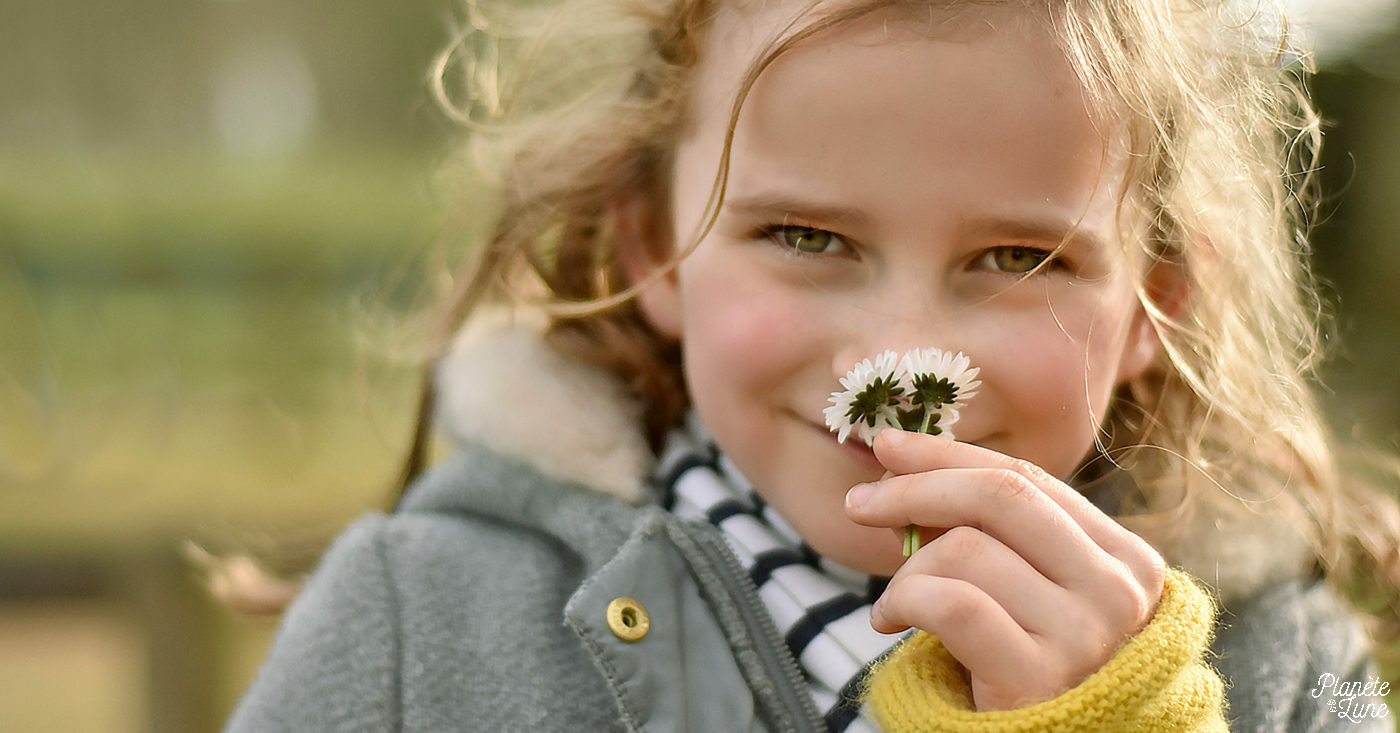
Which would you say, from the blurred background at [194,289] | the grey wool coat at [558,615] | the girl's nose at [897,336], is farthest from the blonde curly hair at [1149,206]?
the blurred background at [194,289]

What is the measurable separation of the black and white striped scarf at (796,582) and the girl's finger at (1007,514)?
0.35 meters

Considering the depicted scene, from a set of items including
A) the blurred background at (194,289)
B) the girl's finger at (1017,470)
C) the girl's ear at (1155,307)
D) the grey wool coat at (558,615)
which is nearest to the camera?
the girl's finger at (1017,470)

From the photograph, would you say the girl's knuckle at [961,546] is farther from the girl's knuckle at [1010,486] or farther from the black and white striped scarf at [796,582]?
the black and white striped scarf at [796,582]

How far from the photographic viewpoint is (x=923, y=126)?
1.18 metres

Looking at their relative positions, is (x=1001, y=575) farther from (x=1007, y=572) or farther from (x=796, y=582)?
(x=796, y=582)

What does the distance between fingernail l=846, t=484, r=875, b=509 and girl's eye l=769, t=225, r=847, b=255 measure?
298mm

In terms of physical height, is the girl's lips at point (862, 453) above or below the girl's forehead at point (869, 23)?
below

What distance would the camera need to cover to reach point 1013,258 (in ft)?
4.16

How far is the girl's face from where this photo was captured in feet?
3.90

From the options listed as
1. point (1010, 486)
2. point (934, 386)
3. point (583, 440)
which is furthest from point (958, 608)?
point (583, 440)

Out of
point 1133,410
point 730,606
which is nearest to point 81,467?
point 730,606

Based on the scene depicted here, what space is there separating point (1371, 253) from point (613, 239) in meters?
4.36

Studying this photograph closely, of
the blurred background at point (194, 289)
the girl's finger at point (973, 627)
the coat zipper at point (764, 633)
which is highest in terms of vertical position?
the girl's finger at point (973, 627)

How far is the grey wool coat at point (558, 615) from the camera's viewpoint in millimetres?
1325
